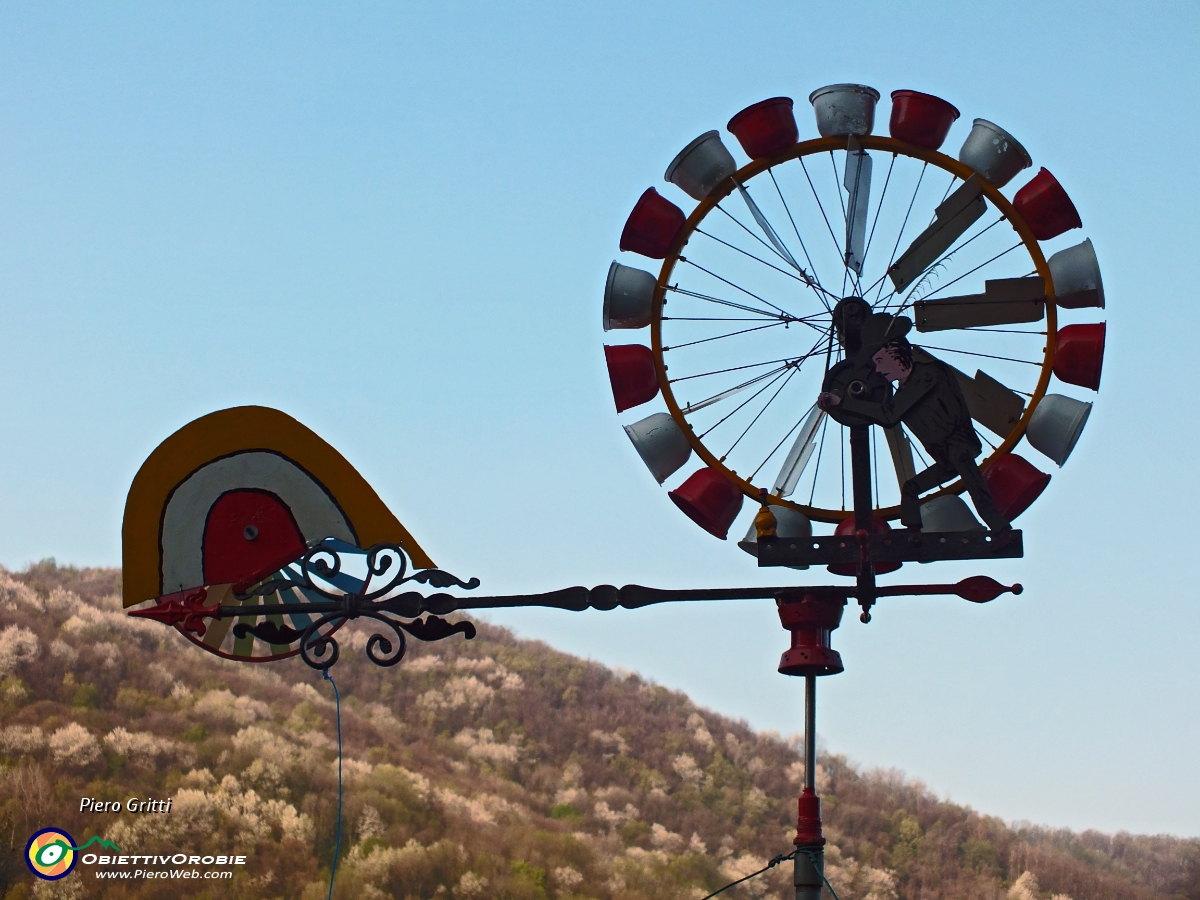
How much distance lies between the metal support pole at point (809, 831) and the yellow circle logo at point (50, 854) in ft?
56.8

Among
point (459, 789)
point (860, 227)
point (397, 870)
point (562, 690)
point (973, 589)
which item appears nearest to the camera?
point (973, 589)

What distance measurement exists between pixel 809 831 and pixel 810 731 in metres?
0.46

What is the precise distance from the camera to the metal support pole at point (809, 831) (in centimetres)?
657

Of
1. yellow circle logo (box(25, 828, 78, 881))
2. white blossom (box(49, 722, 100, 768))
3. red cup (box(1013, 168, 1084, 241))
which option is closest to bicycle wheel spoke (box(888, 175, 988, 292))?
red cup (box(1013, 168, 1084, 241))

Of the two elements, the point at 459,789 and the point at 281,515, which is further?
the point at 459,789

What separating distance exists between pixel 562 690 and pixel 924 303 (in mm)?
32905

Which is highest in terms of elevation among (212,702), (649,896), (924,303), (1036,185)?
(1036,185)

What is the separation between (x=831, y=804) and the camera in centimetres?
3375

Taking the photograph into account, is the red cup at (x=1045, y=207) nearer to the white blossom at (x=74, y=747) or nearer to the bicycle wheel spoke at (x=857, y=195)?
the bicycle wheel spoke at (x=857, y=195)

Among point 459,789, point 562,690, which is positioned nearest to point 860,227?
point 459,789

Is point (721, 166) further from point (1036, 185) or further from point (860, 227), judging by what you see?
point (1036, 185)

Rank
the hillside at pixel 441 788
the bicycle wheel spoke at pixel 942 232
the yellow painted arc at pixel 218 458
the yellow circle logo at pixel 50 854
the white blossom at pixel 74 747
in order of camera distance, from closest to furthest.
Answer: the yellow painted arc at pixel 218 458, the bicycle wheel spoke at pixel 942 232, the yellow circle logo at pixel 50 854, the hillside at pixel 441 788, the white blossom at pixel 74 747

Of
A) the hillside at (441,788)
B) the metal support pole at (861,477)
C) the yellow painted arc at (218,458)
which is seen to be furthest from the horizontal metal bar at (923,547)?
the hillside at (441,788)

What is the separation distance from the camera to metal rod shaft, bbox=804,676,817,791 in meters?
6.74
